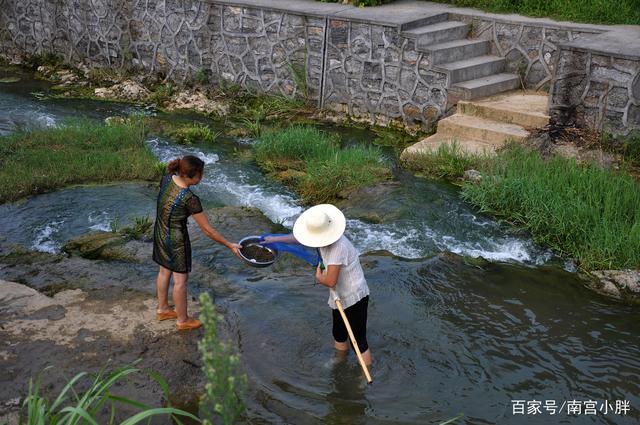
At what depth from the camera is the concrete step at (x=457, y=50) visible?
35.1ft

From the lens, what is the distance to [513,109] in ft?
33.1

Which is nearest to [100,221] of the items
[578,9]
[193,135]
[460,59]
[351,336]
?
[193,135]

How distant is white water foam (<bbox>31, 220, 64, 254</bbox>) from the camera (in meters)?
7.46

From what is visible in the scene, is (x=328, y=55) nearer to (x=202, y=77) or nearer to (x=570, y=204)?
(x=202, y=77)

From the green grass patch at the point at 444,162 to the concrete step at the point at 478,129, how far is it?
0.48m

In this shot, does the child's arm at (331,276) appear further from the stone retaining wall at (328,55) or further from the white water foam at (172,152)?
the stone retaining wall at (328,55)

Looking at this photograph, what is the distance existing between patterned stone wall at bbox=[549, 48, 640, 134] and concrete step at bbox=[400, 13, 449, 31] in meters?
2.46

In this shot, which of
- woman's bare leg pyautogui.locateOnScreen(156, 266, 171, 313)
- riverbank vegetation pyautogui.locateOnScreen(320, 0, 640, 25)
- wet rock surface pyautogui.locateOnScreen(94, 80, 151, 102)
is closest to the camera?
woman's bare leg pyautogui.locateOnScreen(156, 266, 171, 313)

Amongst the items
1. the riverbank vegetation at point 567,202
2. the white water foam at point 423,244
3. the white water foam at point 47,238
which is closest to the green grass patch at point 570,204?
the riverbank vegetation at point 567,202

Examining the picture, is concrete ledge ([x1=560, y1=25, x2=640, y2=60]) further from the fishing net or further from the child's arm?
the child's arm

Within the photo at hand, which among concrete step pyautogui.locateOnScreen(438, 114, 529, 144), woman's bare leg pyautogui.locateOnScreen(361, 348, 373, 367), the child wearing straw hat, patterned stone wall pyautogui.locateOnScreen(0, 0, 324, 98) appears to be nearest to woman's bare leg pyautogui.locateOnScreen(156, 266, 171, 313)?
the child wearing straw hat

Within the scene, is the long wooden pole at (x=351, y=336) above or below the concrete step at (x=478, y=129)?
below

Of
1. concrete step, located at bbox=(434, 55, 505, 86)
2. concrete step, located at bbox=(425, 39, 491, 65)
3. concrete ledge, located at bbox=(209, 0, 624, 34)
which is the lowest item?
concrete step, located at bbox=(434, 55, 505, 86)

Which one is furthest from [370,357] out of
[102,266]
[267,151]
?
[267,151]
